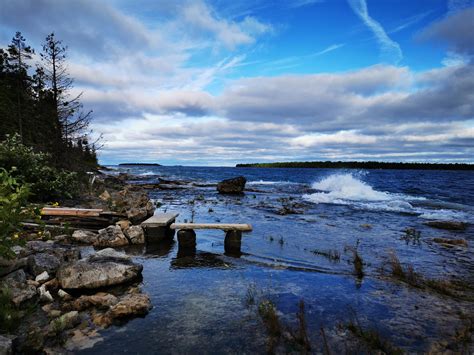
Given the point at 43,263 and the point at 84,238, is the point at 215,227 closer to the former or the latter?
the point at 84,238

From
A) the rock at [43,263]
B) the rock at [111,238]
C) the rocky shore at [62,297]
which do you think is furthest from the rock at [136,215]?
the rock at [43,263]

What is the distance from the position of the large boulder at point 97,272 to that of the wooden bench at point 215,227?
9.25 ft

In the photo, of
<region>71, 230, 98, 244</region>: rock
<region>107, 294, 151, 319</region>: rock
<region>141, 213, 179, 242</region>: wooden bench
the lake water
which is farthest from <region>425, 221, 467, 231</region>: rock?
<region>71, 230, 98, 244</region>: rock

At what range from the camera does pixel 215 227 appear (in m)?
10.3

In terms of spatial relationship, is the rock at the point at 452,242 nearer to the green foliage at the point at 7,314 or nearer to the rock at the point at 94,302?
the rock at the point at 94,302

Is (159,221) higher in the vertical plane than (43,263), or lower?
higher

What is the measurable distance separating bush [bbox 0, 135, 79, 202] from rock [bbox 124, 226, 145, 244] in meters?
5.65

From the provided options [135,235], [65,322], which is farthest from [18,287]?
[135,235]

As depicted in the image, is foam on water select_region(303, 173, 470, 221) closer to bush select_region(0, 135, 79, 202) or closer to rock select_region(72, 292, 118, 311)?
bush select_region(0, 135, 79, 202)

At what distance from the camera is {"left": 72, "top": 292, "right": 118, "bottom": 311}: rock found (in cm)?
580

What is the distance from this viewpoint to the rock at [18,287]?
5.62 meters

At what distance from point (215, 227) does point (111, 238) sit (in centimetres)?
Result: 363

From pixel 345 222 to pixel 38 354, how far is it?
15570 mm

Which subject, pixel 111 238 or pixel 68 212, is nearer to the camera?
pixel 111 238
